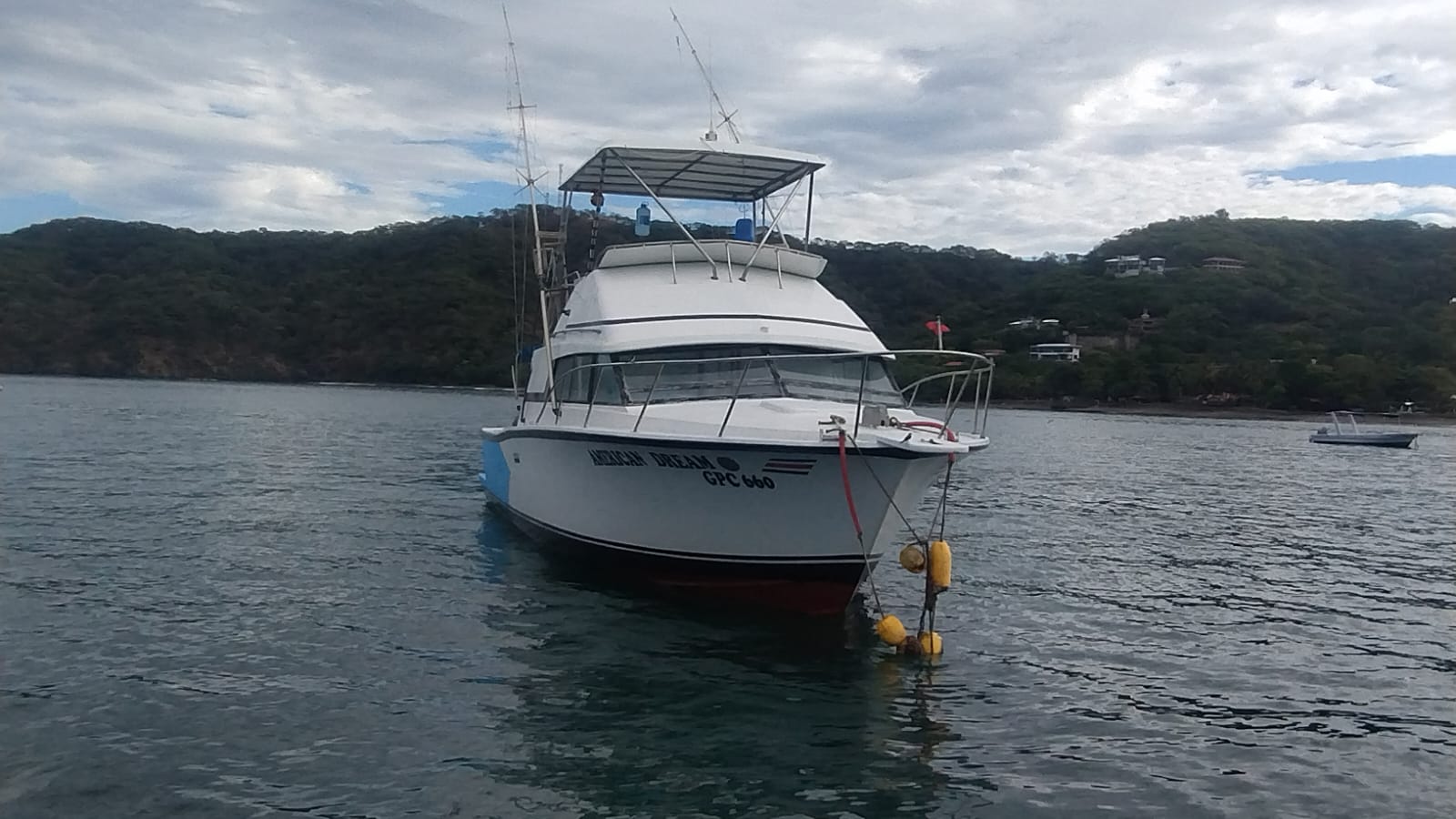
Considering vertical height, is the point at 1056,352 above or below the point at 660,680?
above

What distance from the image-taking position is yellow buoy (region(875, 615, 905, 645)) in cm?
968

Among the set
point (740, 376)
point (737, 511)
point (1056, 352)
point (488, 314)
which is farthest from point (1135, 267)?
point (737, 511)

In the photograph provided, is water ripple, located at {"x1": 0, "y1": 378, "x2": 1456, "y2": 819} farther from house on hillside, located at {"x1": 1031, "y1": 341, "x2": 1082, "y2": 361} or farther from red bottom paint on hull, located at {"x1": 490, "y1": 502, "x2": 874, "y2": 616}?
house on hillside, located at {"x1": 1031, "y1": 341, "x2": 1082, "y2": 361}

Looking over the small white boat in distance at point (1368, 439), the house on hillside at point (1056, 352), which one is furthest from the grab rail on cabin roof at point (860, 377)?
the house on hillside at point (1056, 352)

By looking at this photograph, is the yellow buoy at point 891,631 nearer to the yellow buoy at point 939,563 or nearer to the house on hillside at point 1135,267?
the yellow buoy at point 939,563

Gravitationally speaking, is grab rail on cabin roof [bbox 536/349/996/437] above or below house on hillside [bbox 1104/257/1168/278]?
below

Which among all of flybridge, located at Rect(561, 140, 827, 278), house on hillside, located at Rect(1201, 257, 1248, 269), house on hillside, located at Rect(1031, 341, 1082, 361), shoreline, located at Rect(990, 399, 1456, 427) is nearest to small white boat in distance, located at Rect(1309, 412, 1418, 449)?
shoreline, located at Rect(990, 399, 1456, 427)

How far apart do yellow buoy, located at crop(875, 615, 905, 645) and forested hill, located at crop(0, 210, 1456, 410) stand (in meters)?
60.7

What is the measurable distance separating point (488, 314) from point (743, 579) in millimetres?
79328

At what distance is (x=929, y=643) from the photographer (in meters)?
9.75

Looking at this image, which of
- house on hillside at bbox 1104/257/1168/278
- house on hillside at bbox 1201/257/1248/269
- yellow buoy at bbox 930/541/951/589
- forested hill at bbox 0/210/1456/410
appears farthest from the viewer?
house on hillside at bbox 1104/257/1168/278

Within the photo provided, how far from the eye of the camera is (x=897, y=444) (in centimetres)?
881

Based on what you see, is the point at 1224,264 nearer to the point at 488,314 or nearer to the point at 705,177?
the point at 488,314

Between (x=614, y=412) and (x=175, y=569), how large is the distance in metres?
5.68
